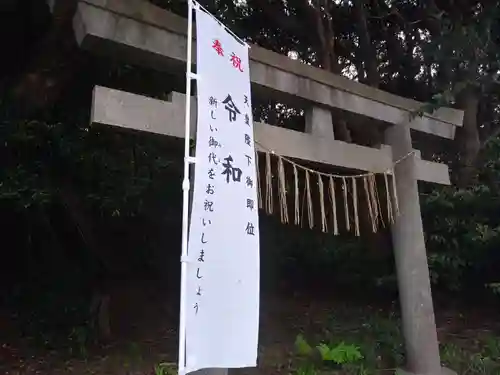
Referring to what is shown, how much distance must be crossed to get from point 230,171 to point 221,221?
0.96ft

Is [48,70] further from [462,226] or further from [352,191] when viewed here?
[462,226]

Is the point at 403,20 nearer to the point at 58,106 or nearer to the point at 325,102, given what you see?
the point at 325,102

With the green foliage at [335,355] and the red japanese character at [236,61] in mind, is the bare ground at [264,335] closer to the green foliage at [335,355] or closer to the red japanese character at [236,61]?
the green foliage at [335,355]

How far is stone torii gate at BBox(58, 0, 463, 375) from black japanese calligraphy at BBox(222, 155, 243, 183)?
42cm

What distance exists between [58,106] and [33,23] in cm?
89

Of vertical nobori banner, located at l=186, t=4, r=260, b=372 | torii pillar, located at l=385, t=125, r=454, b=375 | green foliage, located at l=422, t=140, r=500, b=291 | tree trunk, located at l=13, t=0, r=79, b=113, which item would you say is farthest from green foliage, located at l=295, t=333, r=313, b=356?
tree trunk, located at l=13, t=0, r=79, b=113

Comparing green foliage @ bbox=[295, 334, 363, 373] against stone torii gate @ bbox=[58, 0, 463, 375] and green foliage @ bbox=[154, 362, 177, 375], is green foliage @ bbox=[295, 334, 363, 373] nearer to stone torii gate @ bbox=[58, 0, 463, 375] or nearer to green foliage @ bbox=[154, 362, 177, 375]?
stone torii gate @ bbox=[58, 0, 463, 375]

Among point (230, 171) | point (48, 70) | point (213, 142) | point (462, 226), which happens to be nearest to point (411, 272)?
point (462, 226)

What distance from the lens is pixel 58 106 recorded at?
5227mm

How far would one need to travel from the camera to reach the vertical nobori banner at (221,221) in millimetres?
2324

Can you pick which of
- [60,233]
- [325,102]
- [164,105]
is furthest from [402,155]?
[60,233]

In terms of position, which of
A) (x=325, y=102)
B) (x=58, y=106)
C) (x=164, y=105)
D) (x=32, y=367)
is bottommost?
(x=32, y=367)

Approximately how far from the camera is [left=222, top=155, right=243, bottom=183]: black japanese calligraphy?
2638mm

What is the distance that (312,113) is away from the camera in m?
3.94
